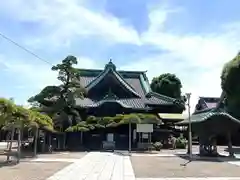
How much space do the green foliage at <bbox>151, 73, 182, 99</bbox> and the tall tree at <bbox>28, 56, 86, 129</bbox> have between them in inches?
1313

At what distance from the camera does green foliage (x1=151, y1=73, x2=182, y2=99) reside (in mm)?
63594

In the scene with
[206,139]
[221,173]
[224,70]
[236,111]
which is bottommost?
[221,173]

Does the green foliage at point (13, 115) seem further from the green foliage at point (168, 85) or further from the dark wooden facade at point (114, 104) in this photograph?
the green foliage at point (168, 85)

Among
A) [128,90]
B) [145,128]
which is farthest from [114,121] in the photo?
[128,90]

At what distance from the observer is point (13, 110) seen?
708 inches

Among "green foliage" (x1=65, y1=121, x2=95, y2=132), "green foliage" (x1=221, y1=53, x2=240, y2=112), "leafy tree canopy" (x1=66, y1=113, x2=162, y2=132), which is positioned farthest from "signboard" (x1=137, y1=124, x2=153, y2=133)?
"green foliage" (x1=221, y1=53, x2=240, y2=112)

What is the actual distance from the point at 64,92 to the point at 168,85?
34.9 meters

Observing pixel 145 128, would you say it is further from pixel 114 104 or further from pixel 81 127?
pixel 114 104

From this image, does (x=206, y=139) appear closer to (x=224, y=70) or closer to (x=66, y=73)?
(x=224, y=70)

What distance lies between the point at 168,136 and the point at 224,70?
438 inches

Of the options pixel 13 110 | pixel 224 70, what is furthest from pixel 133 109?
pixel 13 110

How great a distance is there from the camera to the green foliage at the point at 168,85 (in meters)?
63.6

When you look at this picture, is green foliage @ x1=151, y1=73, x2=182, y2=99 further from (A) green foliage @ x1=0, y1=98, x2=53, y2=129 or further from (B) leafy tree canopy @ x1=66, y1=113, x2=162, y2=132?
(A) green foliage @ x1=0, y1=98, x2=53, y2=129

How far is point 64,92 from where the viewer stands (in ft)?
105
